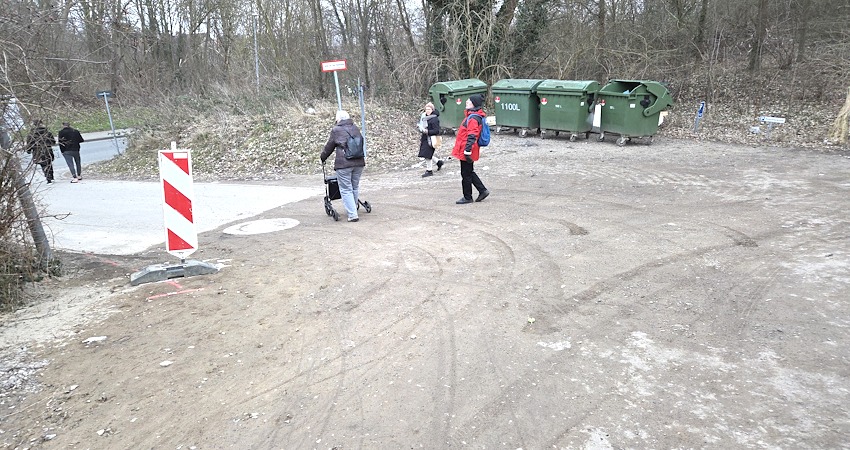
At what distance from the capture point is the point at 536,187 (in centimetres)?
1055

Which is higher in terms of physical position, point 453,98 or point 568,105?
point 453,98

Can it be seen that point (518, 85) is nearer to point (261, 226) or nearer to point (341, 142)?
point (341, 142)

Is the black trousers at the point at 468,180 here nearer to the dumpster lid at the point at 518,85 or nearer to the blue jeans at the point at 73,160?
the dumpster lid at the point at 518,85

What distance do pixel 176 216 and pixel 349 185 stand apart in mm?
2937

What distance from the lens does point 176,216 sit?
20.4 feet

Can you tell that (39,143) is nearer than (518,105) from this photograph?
Yes

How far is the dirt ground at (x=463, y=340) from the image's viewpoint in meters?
3.42

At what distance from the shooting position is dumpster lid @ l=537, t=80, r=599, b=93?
15328mm

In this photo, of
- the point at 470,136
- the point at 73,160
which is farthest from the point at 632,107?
the point at 73,160

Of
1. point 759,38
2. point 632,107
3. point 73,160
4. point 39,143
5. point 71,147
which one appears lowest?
point 73,160

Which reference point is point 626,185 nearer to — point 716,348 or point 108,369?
point 716,348

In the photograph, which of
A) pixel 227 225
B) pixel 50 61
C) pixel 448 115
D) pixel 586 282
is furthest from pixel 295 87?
pixel 586 282

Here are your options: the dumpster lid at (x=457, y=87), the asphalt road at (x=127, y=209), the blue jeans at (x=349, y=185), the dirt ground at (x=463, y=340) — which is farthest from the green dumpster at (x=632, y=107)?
the blue jeans at (x=349, y=185)

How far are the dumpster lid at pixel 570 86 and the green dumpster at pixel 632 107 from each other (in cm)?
30
